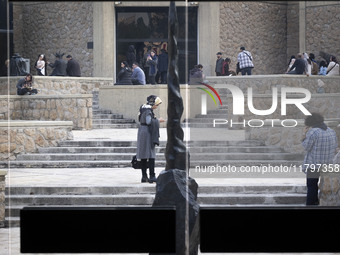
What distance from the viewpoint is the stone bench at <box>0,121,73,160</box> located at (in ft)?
51.5

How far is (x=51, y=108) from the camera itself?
65.6 feet

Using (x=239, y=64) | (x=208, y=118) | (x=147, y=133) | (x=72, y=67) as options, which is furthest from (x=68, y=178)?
(x=72, y=67)

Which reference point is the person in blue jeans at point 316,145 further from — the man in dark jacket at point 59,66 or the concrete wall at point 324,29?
the man in dark jacket at point 59,66

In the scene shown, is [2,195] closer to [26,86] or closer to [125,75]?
[26,86]

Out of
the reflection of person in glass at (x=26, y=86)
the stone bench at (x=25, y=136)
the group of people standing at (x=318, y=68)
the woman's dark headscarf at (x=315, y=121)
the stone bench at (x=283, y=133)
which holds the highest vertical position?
the group of people standing at (x=318, y=68)

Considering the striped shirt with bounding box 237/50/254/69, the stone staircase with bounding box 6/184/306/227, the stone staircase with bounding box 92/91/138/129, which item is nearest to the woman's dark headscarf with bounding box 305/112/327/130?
the stone staircase with bounding box 6/184/306/227

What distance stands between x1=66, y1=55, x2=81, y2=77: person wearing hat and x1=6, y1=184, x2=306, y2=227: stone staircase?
39.9ft

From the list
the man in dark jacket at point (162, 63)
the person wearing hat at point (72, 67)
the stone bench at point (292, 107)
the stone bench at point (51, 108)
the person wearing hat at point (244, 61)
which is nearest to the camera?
the stone bench at point (292, 107)

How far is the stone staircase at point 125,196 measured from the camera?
436 inches

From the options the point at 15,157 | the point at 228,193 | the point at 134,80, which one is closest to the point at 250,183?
the point at 228,193

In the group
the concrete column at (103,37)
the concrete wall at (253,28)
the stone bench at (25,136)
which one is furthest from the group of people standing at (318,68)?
the concrete column at (103,37)

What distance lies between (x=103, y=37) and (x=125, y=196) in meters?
15.9

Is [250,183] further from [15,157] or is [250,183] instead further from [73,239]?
[15,157]

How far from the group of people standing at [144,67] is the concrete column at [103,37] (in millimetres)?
2947
